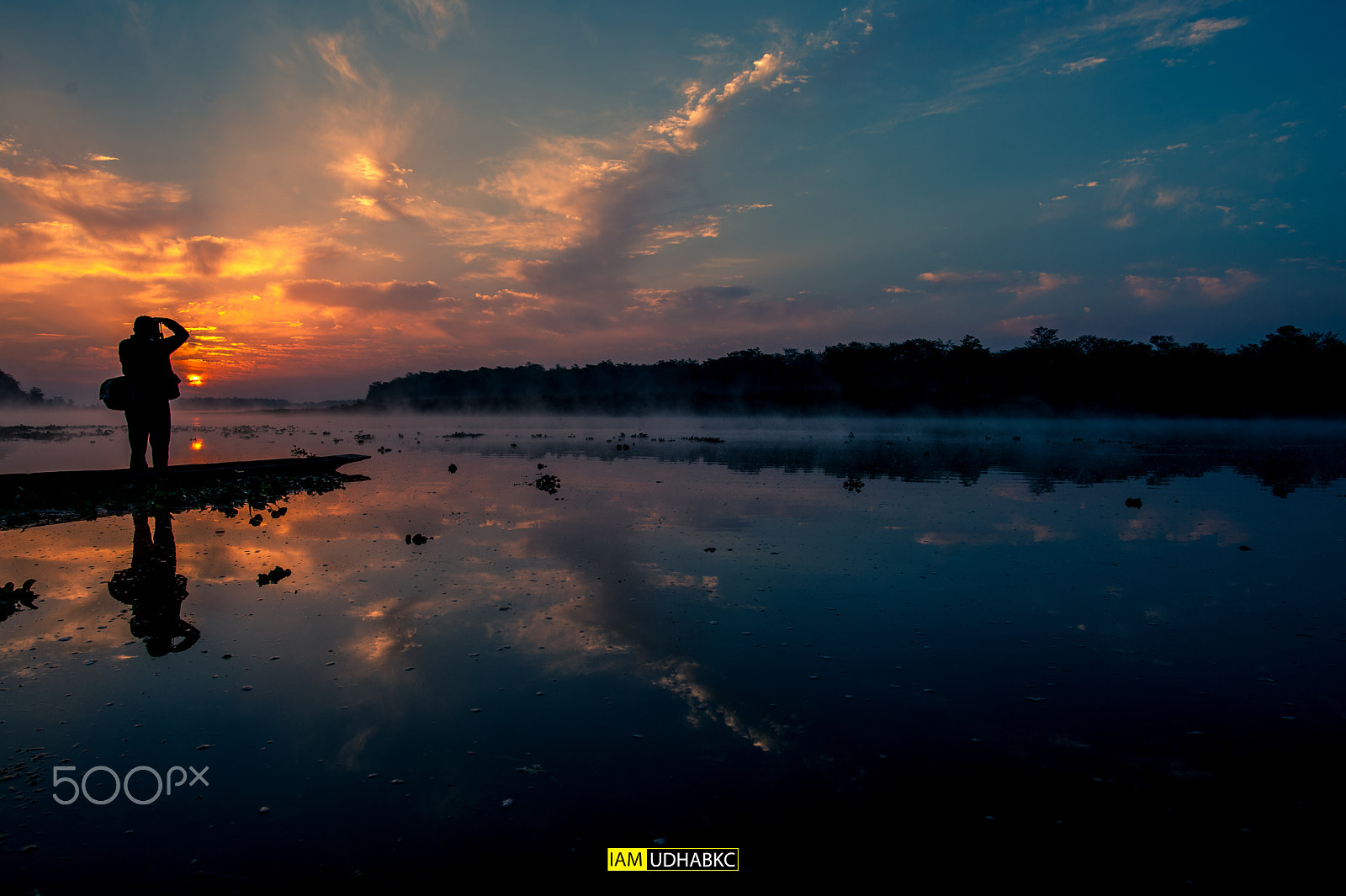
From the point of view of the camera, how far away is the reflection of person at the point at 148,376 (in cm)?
1997

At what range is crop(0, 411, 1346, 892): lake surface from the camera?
4.64m

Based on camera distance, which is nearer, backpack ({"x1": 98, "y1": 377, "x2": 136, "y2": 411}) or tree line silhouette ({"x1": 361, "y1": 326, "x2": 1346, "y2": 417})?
backpack ({"x1": 98, "y1": 377, "x2": 136, "y2": 411})

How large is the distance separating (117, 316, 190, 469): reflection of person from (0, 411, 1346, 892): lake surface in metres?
6.58

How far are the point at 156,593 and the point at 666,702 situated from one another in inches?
359

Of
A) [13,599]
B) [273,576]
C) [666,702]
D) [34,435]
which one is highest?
[34,435]

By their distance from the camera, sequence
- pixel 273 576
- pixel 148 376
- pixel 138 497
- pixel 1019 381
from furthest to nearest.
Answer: pixel 1019 381, pixel 148 376, pixel 138 497, pixel 273 576

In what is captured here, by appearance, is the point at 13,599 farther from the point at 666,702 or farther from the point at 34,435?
the point at 34,435

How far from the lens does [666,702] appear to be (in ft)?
22.2

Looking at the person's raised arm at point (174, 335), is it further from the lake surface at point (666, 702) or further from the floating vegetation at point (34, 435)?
the floating vegetation at point (34, 435)

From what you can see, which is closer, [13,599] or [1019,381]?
[13,599]

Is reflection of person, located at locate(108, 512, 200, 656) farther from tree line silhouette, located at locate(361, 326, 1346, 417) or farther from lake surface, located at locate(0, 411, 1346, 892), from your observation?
tree line silhouette, located at locate(361, 326, 1346, 417)

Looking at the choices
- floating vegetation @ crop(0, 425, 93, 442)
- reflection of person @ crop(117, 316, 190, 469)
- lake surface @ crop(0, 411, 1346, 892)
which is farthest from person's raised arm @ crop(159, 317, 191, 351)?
floating vegetation @ crop(0, 425, 93, 442)

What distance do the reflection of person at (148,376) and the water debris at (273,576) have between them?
42.5ft

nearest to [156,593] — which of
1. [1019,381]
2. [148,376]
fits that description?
[148,376]
